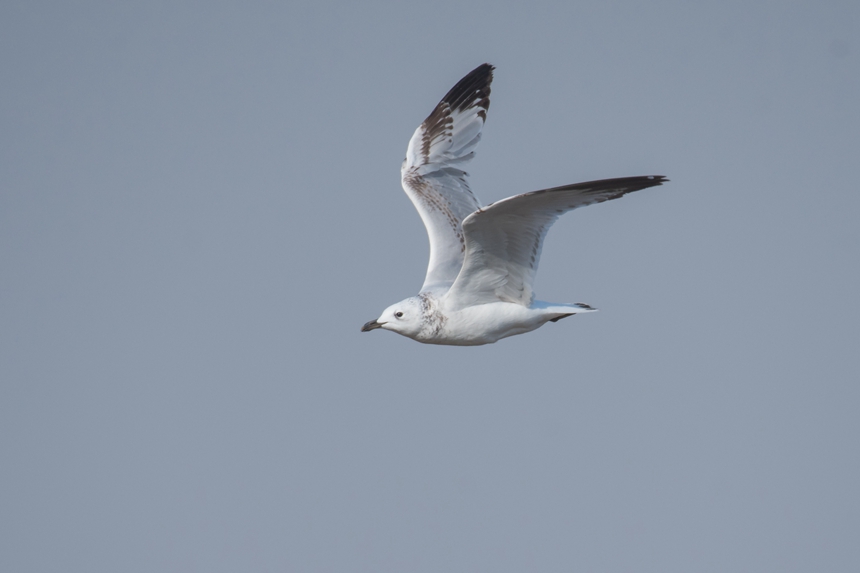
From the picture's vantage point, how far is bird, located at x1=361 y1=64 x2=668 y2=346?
10234 mm

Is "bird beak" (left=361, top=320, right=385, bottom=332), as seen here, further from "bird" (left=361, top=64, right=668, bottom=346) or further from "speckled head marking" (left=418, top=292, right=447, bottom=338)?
"speckled head marking" (left=418, top=292, right=447, bottom=338)

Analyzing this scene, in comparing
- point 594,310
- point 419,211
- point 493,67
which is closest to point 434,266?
point 419,211

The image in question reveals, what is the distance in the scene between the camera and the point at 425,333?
11.7 meters

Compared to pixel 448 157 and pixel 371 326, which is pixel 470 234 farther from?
pixel 448 157

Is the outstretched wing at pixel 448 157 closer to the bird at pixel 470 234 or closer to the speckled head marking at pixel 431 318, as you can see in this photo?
the bird at pixel 470 234

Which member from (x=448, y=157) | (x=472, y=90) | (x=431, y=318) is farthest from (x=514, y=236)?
(x=472, y=90)

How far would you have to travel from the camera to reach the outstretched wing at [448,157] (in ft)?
44.8

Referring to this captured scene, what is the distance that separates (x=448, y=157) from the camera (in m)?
14.4

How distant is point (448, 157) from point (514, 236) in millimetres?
3828

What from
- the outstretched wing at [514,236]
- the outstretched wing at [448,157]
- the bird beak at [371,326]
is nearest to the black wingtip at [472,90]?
the outstretched wing at [448,157]

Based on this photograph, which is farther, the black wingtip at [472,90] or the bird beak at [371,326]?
the black wingtip at [472,90]

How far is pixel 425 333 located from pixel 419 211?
254cm

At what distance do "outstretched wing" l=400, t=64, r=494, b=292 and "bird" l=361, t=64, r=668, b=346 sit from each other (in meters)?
0.01

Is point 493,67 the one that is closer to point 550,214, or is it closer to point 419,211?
point 419,211
